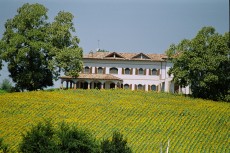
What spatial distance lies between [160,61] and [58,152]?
48.8 meters

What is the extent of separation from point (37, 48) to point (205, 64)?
2306cm

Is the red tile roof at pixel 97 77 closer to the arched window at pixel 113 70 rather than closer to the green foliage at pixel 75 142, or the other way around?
the arched window at pixel 113 70

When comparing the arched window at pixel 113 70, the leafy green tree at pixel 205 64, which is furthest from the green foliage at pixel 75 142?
the arched window at pixel 113 70

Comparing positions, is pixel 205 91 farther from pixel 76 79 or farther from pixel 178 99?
pixel 76 79

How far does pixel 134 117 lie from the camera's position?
42250mm

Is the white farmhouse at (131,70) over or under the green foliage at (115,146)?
over

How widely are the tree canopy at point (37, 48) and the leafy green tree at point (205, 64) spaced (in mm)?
14699

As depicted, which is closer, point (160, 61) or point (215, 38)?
point (215, 38)

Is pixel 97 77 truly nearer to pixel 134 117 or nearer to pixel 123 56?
pixel 123 56

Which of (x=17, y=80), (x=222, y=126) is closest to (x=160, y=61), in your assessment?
(x=17, y=80)

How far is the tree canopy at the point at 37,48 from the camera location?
57312 mm

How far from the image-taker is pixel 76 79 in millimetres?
67938

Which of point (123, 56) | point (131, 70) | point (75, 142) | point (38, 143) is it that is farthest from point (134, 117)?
point (123, 56)

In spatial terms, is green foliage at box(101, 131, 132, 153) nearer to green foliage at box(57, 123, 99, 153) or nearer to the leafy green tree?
green foliage at box(57, 123, 99, 153)
